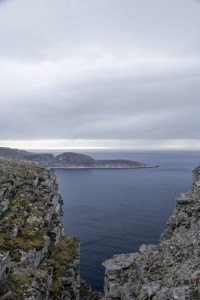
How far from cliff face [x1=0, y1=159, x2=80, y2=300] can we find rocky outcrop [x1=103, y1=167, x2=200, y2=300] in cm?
824

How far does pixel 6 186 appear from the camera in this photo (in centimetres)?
5591

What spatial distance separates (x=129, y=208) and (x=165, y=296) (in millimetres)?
143704

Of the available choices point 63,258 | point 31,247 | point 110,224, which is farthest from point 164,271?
point 110,224

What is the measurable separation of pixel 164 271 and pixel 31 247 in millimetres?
17791

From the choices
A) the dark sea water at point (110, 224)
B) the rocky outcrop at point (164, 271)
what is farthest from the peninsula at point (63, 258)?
the dark sea water at point (110, 224)

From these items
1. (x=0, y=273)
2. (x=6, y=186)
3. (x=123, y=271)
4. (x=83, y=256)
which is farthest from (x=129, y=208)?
(x=0, y=273)

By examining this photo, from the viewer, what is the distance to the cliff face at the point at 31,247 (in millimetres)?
32969

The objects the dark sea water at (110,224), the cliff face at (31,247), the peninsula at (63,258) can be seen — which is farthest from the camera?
the dark sea water at (110,224)

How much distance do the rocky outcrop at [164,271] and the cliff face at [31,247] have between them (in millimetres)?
8243

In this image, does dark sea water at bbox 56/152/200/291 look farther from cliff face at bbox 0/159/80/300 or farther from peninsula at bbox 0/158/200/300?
peninsula at bbox 0/158/200/300

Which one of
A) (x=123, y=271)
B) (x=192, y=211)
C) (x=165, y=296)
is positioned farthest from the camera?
(x=192, y=211)

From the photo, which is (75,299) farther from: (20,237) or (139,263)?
(139,263)

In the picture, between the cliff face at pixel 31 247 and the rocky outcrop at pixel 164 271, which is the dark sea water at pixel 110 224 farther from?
the rocky outcrop at pixel 164 271

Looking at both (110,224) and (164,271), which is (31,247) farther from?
(110,224)
